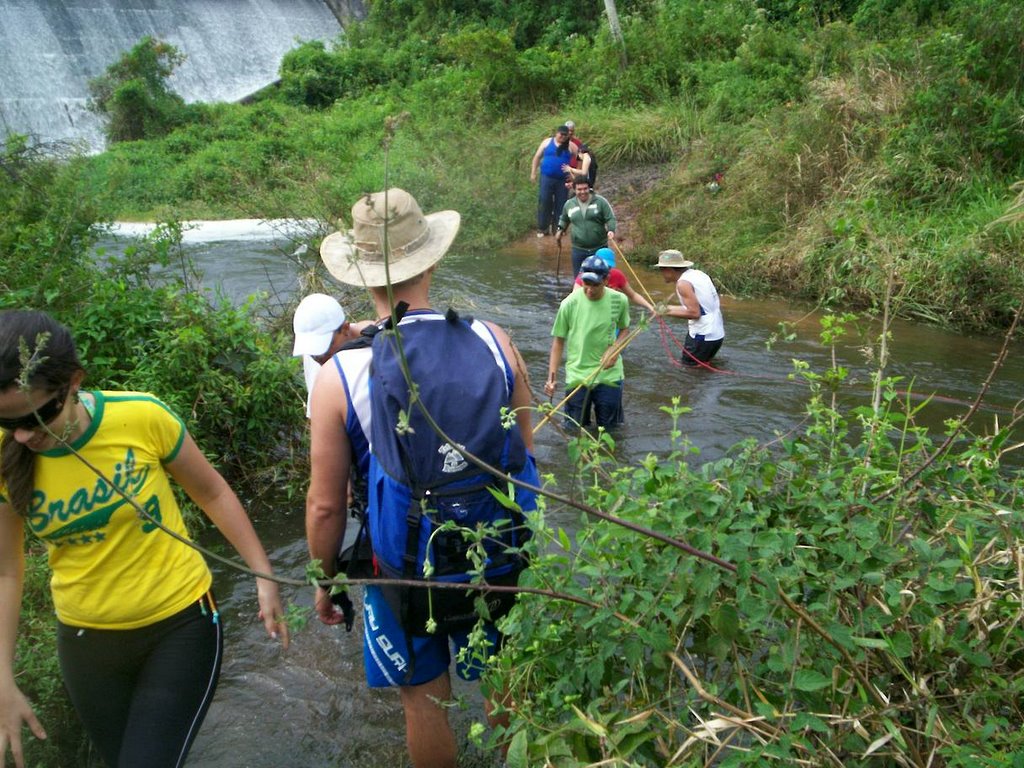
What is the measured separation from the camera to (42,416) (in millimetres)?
2305

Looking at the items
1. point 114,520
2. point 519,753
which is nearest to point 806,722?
point 519,753

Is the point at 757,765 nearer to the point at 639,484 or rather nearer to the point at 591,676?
the point at 591,676

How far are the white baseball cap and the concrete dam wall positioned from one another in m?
26.8

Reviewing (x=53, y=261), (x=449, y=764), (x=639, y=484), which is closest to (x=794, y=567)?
(x=639, y=484)

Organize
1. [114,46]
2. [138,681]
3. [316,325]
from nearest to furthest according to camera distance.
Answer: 1. [138,681]
2. [316,325]
3. [114,46]

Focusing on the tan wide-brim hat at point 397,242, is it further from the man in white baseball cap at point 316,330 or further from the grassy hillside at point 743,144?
the man in white baseball cap at point 316,330

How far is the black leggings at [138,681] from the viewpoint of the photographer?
8.36 feet

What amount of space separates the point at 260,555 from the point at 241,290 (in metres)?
10.2

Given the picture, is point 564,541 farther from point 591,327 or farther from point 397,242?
point 591,327

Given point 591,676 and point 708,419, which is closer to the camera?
point 591,676

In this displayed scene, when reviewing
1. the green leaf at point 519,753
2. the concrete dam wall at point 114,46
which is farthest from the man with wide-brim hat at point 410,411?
the concrete dam wall at point 114,46

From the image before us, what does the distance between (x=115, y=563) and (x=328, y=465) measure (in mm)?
645

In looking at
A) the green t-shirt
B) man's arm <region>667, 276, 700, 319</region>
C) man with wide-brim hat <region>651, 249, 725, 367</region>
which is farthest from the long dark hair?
man's arm <region>667, 276, 700, 319</region>

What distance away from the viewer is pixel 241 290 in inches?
483
